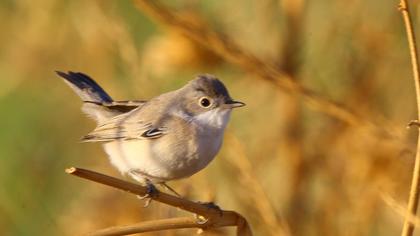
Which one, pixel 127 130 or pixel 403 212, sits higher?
pixel 127 130

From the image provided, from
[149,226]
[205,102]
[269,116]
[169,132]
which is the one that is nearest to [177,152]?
[169,132]

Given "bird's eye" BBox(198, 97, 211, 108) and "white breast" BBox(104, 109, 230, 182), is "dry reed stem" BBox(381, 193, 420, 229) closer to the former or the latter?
"white breast" BBox(104, 109, 230, 182)

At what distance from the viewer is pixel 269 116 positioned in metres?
4.34

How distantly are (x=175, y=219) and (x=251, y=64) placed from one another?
3.84 feet

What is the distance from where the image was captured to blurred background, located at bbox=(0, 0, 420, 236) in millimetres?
3719

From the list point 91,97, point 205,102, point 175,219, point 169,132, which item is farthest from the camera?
point 91,97

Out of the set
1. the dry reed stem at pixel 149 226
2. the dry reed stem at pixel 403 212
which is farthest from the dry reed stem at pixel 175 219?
the dry reed stem at pixel 403 212

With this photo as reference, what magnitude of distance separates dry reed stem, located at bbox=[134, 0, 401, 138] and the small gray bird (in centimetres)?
13

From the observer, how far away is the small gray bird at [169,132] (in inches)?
126

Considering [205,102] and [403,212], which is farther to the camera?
[205,102]

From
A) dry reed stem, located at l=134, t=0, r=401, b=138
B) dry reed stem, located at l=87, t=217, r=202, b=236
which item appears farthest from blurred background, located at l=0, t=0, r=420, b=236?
dry reed stem, located at l=87, t=217, r=202, b=236

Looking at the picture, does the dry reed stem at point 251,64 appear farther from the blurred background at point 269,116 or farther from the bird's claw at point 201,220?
the bird's claw at point 201,220

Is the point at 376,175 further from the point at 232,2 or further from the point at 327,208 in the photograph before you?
the point at 232,2

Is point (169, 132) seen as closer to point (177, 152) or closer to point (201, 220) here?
point (177, 152)
